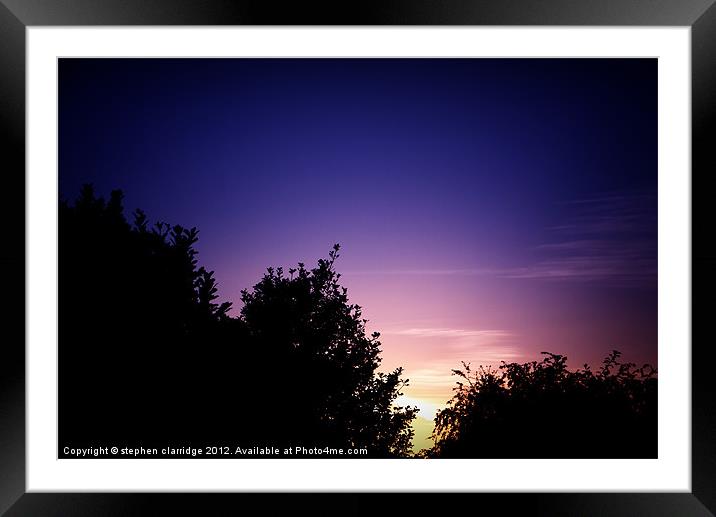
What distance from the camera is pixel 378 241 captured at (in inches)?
142

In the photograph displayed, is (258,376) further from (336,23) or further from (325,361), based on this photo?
(336,23)

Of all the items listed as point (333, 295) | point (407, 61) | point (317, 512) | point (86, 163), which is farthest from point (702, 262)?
point (86, 163)

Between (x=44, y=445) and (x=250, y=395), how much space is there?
1.32m

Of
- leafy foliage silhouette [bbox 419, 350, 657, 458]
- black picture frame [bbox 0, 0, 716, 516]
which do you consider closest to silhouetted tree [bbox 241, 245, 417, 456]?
leafy foliage silhouette [bbox 419, 350, 657, 458]

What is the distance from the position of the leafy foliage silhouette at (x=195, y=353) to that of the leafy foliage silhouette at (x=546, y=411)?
0.39 meters

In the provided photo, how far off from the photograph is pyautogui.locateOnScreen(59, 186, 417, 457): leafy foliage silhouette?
0.01 metres

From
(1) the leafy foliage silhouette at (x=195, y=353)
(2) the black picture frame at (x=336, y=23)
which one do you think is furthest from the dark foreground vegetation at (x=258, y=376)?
(2) the black picture frame at (x=336, y=23)

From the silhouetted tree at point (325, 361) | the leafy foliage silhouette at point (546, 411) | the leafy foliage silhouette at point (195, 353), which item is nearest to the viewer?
the leafy foliage silhouette at point (195, 353)

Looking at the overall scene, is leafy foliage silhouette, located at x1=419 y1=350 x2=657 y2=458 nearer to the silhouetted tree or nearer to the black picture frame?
the silhouetted tree

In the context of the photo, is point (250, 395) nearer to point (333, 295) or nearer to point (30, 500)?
point (333, 295)

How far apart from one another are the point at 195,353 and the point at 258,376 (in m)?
0.40

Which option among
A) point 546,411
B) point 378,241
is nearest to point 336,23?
point 378,241

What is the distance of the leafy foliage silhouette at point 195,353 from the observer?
3.22m

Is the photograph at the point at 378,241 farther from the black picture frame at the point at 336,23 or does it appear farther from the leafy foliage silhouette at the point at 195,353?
the black picture frame at the point at 336,23
